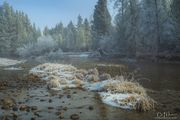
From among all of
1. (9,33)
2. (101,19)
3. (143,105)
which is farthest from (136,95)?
(9,33)

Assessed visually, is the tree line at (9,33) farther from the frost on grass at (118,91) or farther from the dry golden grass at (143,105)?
the dry golden grass at (143,105)

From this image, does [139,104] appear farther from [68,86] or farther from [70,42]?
[70,42]

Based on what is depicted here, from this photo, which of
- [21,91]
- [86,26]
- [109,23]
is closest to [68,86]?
[21,91]

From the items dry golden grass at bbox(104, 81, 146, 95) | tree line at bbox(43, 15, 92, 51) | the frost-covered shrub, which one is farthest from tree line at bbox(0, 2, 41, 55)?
dry golden grass at bbox(104, 81, 146, 95)

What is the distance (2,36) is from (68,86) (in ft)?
194

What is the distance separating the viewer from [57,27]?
125812 millimetres

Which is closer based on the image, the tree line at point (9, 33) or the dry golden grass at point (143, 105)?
the dry golden grass at point (143, 105)

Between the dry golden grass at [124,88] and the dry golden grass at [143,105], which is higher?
the dry golden grass at [124,88]

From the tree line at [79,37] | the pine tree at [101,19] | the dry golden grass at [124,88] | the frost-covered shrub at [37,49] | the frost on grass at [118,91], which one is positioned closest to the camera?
the frost on grass at [118,91]

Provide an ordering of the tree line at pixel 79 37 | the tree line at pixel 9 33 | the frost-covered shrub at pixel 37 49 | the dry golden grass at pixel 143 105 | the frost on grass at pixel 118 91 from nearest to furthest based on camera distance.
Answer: the dry golden grass at pixel 143 105 < the frost on grass at pixel 118 91 < the frost-covered shrub at pixel 37 49 < the tree line at pixel 9 33 < the tree line at pixel 79 37

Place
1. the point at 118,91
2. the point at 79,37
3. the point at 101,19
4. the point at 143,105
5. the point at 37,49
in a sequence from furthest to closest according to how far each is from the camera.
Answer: the point at 79,37 → the point at 101,19 → the point at 37,49 → the point at 118,91 → the point at 143,105

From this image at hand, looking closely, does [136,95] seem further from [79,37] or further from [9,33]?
[79,37]

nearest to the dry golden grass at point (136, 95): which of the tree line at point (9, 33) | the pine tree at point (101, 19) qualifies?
the pine tree at point (101, 19)

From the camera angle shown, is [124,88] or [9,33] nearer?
[124,88]
